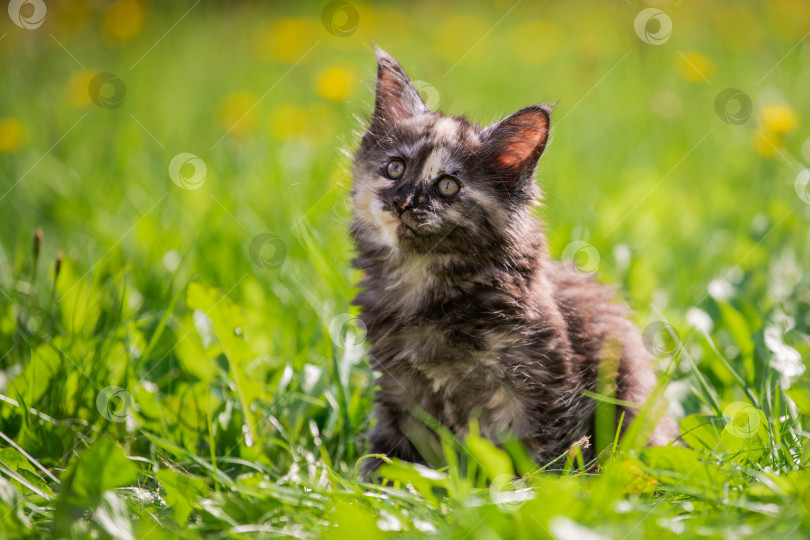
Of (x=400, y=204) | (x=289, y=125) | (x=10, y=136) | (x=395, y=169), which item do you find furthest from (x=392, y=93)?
(x=10, y=136)

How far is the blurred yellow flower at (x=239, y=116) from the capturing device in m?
4.54

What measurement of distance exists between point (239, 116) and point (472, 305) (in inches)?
116

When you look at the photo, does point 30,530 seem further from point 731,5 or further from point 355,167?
point 731,5

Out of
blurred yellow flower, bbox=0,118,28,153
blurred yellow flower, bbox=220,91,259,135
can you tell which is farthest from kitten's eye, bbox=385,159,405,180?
blurred yellow flower, bbox=0,118,28,153

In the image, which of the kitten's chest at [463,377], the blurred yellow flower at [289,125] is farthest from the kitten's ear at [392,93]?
the blurred yellow flower at [289,125]

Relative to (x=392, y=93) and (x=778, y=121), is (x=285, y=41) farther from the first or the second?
(x=778, y=121)

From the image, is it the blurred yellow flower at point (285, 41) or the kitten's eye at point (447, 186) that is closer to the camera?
the kitten's eye at point (447, 186)

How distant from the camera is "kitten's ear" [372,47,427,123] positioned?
2424 mm

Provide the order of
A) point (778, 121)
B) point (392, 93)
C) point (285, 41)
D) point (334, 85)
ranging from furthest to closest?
point (285, 41) → point (334, 85) → point (778, 121) → point (392, 93)

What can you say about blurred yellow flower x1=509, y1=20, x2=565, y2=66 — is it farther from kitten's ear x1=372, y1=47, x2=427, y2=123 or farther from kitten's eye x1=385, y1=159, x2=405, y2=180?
kitten's eye x1=385, y1=159, x2=405, y2=180

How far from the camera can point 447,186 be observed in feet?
7.05

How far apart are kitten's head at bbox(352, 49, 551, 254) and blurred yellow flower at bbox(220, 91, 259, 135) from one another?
237 cm

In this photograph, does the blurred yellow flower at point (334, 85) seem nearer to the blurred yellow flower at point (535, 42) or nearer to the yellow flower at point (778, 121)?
the yellow flower at point (778, 121)

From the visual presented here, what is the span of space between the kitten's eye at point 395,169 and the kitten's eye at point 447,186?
5.6 inches
